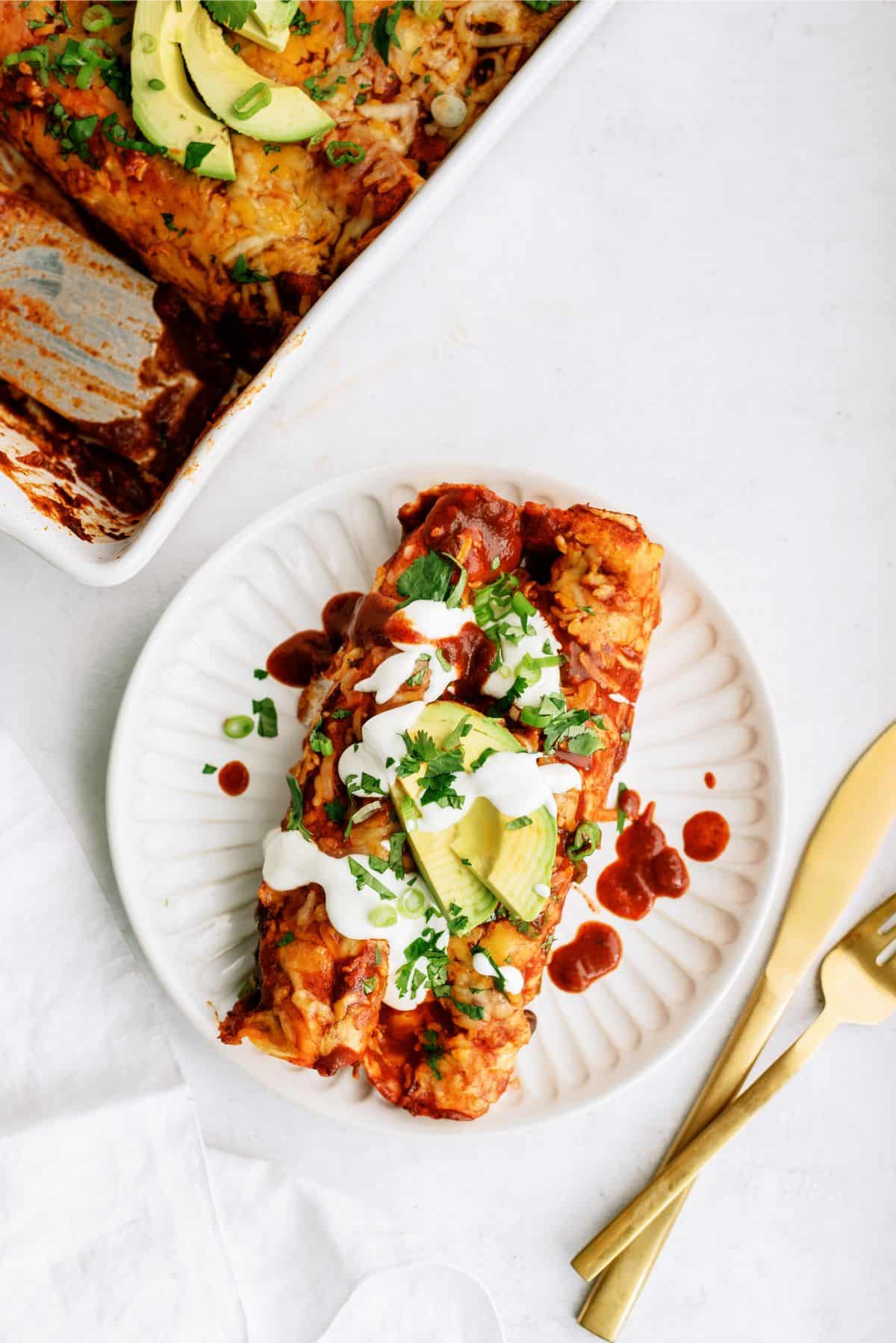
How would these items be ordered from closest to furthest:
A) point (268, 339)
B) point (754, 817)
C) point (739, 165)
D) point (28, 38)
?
point (28, 38)
point (268, 339)
point (754, 817)
point (739, 165)

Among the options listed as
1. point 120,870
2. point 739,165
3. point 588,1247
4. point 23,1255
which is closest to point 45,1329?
point 23,1255

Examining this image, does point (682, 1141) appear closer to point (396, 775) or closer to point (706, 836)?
point (706, 836)

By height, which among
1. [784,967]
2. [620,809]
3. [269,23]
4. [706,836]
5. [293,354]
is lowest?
[784,967]

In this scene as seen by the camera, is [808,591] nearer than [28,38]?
No

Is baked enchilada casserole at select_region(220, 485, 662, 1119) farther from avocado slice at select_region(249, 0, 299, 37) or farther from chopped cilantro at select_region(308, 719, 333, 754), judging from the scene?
avocado slice at select_region(249, 0, 299, 37)

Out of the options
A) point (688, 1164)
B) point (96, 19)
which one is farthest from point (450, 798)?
point (96, 19)

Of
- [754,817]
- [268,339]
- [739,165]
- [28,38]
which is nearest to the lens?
[28,38]

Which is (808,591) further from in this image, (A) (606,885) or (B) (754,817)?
(A) (606,885)
